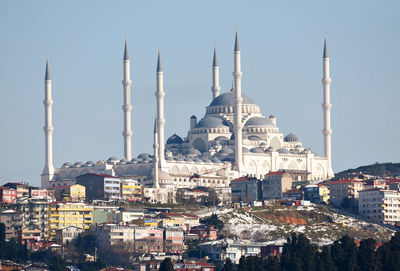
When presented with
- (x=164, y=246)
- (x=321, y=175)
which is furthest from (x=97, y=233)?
(x=321, y=175)

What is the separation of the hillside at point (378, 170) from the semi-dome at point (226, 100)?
980 centimetres

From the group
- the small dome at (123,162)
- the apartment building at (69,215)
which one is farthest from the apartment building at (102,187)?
the apartment building at (69,215)

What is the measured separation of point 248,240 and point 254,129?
31964 millimetres

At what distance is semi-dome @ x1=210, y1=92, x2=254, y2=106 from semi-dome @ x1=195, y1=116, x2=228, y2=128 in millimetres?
1449

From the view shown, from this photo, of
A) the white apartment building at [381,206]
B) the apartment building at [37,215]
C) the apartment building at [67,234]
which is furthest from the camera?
the white apartment building at [381,206]

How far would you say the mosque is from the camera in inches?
4326

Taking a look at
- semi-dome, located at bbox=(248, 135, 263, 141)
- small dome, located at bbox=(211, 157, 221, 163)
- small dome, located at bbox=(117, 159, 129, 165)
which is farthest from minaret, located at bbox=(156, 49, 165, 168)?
semi-dome, located at bbox=(248, 135, 263, 141)

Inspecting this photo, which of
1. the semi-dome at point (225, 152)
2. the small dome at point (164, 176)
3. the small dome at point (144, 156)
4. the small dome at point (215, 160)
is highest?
the semi-dome at point (225, 152)

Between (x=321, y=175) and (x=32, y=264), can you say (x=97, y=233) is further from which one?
(x=321, y=175)

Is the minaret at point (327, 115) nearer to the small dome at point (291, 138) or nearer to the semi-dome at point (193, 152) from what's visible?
the small dome at point (291, 138)

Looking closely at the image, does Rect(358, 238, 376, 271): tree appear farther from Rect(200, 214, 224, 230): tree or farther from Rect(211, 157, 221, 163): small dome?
Rect(211, 157, 221, 163): small dome

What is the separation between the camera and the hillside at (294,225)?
9069 cm

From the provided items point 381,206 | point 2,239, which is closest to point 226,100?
point 381,206

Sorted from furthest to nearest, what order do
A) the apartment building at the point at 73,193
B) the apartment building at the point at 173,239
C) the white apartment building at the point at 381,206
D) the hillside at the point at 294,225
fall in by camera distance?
the apartment building at the point at 73,193
the white apartment building at the point at 381,206
the hillside at the point at 294,225
the apartment building at the point at 173,239
